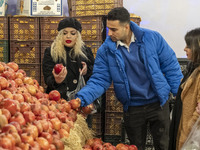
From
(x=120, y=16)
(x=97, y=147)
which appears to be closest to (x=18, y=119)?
(x=97, y=147)

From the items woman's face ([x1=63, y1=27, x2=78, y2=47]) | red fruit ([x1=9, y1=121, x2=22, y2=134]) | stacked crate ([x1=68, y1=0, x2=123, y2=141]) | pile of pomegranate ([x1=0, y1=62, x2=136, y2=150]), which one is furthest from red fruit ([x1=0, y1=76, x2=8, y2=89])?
stacked crate ([x1=68, y1=0, x2=123, y2=141])

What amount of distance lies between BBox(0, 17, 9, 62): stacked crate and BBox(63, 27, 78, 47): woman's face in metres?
1.62

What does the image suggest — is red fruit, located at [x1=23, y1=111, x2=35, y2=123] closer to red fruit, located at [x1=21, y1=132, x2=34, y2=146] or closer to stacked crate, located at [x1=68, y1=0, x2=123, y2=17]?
red fruit, located at [x1=21, y1=132, x2=34, y2=146]

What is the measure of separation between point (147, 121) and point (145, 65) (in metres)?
0.52

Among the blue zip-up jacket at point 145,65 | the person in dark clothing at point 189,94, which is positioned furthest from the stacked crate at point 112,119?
the person in dark clothing at point 189,94

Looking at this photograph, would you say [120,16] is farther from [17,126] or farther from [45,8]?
[45,8]

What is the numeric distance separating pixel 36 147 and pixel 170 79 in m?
1.56

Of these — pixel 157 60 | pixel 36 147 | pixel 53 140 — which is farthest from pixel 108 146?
pixel 157 60

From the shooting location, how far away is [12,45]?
4.16 metres

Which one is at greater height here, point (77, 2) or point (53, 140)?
point (77, 2)

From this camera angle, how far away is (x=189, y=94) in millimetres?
2205

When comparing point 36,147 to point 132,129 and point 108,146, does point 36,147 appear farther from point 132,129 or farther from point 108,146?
point 132,129

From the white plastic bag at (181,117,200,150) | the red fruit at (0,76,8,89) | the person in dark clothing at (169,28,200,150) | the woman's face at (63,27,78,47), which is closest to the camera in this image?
the red fruit at (0,76,8,89)

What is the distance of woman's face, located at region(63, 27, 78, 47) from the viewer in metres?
2.82
